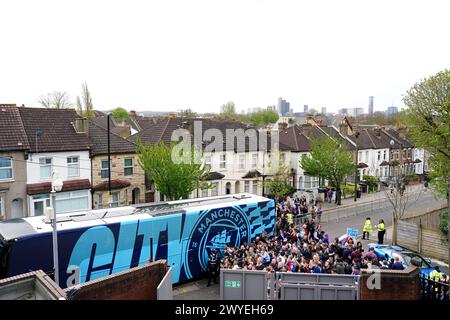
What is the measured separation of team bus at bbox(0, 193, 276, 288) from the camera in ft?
43.3

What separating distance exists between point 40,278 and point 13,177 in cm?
1982

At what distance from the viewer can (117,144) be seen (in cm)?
3095

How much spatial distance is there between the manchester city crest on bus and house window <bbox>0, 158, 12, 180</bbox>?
14900 millimetres

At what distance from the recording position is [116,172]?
3036cm

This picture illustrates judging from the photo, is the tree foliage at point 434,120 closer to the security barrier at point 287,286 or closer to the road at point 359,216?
the road at point 359,216

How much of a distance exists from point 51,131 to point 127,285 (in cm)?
2040

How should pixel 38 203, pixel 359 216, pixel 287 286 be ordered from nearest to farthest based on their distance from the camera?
pixel 287 286
pixel 38 203
pixel 359 216

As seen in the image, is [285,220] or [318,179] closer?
[285,220]

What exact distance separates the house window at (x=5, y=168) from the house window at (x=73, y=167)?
149 inches

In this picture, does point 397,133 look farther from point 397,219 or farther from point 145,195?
point 145,195

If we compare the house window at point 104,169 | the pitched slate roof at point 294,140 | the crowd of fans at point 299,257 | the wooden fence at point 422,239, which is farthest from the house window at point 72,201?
the wooden fence at point 422,239

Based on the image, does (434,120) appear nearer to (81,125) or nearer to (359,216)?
(359,216)

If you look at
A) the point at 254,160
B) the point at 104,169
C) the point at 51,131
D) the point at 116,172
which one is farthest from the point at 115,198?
the point at 254,160
